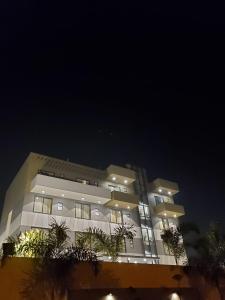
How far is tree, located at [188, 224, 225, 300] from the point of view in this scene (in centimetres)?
1353

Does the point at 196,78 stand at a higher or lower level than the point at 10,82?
higher

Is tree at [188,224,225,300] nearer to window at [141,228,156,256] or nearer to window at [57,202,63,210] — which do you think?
window at [141,228,156,256]

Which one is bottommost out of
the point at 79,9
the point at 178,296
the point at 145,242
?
the point at 178,296

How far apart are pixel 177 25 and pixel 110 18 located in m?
3.47

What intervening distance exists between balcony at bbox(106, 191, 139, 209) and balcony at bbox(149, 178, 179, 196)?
3720mm

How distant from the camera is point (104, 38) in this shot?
13883mm

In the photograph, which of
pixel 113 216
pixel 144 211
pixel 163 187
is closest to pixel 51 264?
pixel 113 216

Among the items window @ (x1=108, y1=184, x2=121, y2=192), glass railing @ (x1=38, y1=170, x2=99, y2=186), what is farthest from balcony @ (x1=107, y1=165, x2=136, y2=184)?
glass railing @ (x1=38, y1=170, x2=99, y2=186)

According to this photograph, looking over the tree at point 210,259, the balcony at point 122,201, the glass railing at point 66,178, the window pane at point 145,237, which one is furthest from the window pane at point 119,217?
the tree at point 210,259

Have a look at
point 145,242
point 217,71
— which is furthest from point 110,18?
point 145,242

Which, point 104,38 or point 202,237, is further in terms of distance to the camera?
point 202,237

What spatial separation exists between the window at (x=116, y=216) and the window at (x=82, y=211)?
221 cm

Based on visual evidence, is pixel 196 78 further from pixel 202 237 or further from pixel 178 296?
pixel 178 296

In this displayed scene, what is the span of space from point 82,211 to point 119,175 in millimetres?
4729
